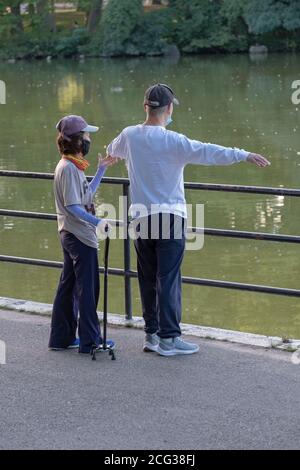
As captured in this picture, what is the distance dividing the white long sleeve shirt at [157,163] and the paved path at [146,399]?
931mm

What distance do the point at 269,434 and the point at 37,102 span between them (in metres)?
30.7

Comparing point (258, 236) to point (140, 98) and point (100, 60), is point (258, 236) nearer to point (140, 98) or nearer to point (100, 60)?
point (140, 98)

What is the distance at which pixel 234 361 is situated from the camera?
6566mm

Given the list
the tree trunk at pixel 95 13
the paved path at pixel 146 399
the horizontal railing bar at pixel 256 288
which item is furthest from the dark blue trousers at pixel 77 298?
the tree trunk at pixel 95 13

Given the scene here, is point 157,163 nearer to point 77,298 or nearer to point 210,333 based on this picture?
point 77,298

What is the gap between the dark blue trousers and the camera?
6.69m

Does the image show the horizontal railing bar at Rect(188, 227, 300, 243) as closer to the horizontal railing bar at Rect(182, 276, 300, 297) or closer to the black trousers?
the horizontal railing bar at Rect(182, 276, 300, 297)

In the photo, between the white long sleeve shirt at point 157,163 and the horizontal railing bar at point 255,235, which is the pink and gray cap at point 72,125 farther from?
the horizontal railing bar at point 255,235

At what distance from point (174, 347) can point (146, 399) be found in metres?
0.84

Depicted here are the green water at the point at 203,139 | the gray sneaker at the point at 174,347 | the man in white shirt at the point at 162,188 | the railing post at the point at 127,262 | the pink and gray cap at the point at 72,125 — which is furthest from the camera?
the green water at the point at 203,139

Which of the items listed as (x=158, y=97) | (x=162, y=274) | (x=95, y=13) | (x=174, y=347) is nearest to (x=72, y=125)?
(x=158, y=97)

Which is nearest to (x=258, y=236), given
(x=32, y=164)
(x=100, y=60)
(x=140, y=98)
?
(x=32, y=164)

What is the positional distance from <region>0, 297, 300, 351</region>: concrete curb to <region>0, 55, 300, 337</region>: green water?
4.25 metres

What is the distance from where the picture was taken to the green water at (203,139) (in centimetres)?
1330
